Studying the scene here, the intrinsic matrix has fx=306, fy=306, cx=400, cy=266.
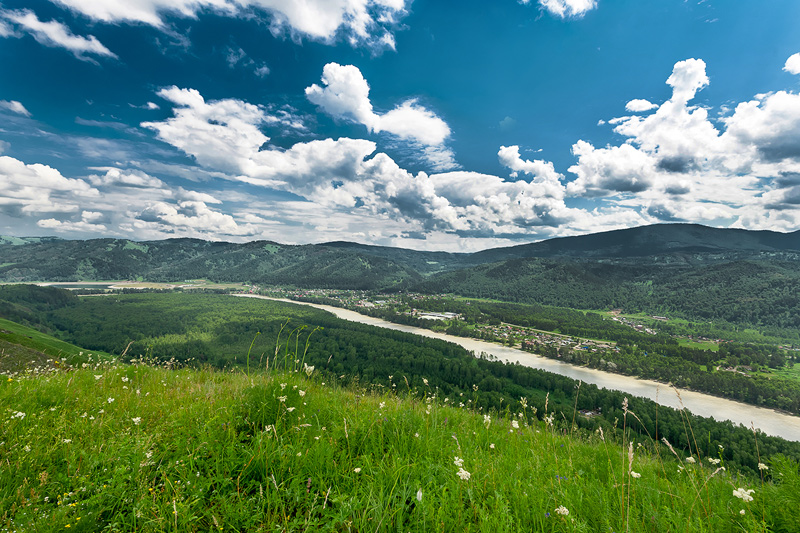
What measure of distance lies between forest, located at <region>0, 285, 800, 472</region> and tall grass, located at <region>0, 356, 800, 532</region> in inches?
153

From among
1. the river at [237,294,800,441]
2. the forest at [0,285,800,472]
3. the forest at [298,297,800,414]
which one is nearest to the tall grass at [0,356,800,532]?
the forest at [0,285,800,472]

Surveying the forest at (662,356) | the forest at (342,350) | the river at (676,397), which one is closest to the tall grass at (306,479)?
the forest at (342,350)

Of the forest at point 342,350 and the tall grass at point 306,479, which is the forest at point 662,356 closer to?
the forest at point 342,350

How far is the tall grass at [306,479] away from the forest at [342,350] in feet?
12.7

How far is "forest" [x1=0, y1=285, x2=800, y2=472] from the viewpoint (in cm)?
4484

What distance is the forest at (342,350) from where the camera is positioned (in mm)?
44844

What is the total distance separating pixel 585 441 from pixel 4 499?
715 centimetres

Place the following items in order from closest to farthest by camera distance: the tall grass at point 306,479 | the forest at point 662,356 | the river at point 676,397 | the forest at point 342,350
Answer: the tall grass at point 306,479
the forest at point 342,350
the river at point 676,397
the forest at point 662,356

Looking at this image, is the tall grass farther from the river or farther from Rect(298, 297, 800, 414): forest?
Rect(298, 297, 800, 414): forest

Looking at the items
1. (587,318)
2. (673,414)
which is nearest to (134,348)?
(673,414)

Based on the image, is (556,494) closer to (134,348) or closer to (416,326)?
(134,348)

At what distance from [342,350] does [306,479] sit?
9220 cm

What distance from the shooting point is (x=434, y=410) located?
16.2ft

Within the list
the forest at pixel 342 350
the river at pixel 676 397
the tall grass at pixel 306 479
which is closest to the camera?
the tall grass at pixel 306 479
